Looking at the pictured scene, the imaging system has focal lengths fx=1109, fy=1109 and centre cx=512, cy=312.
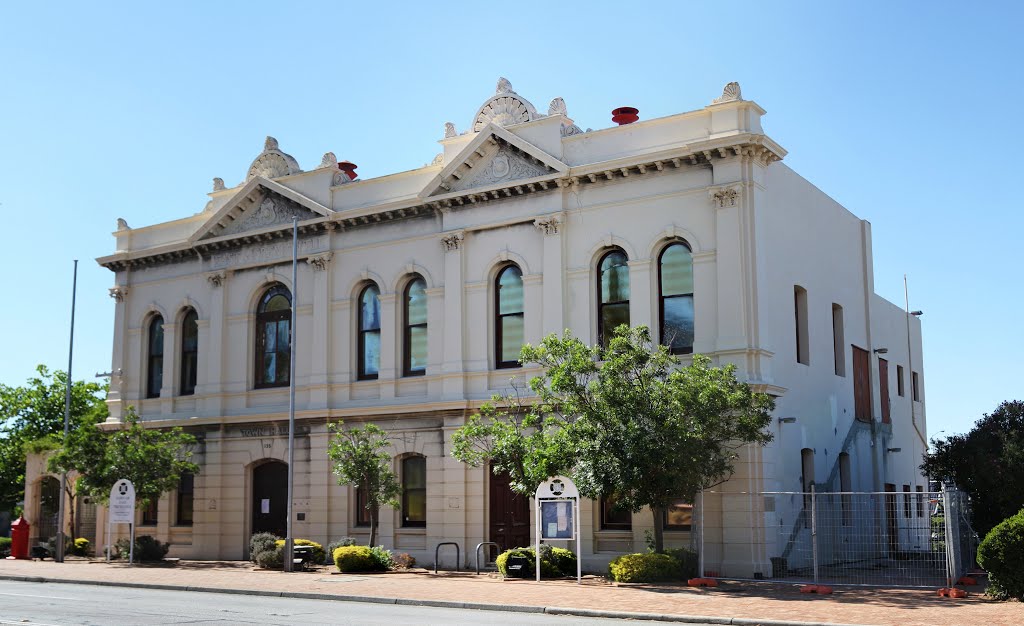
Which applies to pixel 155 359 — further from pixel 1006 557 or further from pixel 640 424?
pixel 1006 557

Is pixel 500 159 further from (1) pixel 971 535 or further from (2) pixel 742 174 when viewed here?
(1) pixel 971 535

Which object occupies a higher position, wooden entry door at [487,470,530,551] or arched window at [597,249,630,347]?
arched window at [597,249,630,347]

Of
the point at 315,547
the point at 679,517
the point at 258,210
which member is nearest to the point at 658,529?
the point at 679,517

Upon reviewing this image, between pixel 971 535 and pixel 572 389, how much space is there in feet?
30.6

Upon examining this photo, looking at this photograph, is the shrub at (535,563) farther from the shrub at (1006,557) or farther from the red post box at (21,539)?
the red post box at (21,539)

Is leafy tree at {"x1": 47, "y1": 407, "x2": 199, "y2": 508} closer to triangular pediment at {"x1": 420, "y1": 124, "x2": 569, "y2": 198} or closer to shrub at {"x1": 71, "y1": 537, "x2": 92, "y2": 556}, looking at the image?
shrub at {"x1": 71, "y1": 537, "x2": 92, "y2": 556}

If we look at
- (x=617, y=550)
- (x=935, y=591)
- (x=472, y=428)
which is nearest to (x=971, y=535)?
(x=935, y=591)

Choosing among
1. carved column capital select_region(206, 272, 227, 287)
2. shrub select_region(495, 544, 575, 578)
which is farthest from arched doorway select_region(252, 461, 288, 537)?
shrub select_region(495, 544, 575, 578)

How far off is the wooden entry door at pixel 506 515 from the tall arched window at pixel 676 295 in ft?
18.6

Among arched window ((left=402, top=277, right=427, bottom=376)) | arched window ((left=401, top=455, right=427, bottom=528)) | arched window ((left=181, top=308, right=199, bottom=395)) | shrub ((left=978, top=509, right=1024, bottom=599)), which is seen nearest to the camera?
shrub ((left=978, top=509, right=1024, bottom=599))

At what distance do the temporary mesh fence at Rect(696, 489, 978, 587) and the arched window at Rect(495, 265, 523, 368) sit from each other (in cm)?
685

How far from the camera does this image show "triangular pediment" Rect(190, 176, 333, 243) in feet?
110

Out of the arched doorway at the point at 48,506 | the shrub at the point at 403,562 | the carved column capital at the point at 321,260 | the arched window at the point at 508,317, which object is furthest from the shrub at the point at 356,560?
the arched doorway at the point at 48,506

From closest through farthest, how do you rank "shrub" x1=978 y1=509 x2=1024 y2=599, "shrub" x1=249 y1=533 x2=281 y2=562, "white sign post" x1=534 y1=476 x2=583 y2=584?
"shrub" x1=978 y1=509 x2=1024 y2=599 → "white sign post" x1=534 y1=476 x2=583 y2=584 → "shrub" x1=249 y1=533 x2=281 y2=562
